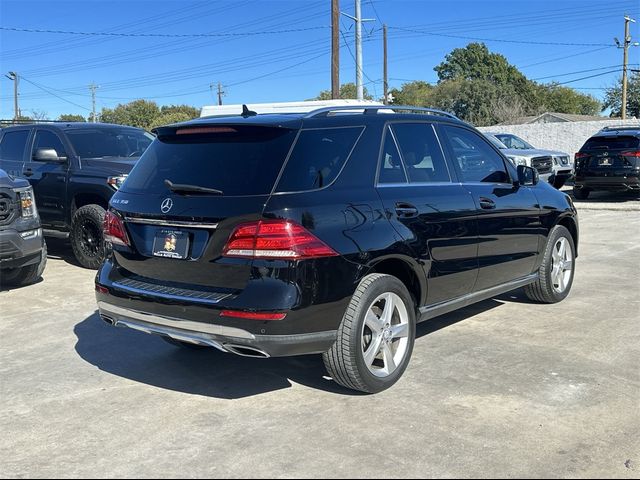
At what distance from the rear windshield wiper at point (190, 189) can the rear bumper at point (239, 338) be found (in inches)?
30.7

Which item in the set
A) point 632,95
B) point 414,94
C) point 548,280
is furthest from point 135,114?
point 548,280

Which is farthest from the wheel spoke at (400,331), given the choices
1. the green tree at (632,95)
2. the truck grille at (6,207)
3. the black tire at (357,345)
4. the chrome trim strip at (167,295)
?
the green tree at (632,95)

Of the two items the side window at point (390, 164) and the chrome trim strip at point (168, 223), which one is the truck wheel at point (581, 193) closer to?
the side window at point (390, 164)

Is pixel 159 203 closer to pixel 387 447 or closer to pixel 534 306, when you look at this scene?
pixel 387 447

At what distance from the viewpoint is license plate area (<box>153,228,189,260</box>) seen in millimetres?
3836

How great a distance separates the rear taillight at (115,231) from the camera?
13.8ft

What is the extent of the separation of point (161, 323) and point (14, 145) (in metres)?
7.32

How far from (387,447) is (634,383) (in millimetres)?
1962

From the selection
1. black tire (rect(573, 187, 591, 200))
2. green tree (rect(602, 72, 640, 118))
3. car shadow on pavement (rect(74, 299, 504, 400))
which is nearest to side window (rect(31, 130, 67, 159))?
car shadow on pavement (rect(74, 299, 504, 400))

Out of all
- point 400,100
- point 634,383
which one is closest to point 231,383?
point 634,383

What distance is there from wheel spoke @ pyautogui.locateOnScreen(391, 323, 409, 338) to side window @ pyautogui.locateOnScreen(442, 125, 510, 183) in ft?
4.60

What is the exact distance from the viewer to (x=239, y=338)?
3602 mm

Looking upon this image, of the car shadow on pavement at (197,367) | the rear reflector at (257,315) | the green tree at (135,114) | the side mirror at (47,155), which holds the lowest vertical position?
the car shadow on pavement at (197,367)

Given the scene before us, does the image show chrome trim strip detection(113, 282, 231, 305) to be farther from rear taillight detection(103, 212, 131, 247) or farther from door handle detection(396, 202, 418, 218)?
door handle detection(396, 202, 418, 218)
